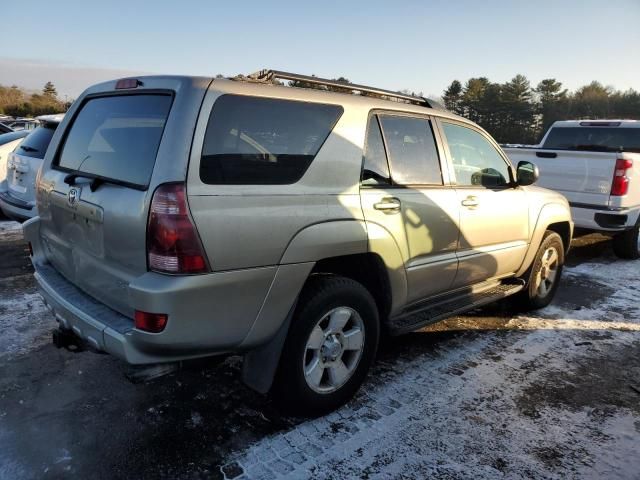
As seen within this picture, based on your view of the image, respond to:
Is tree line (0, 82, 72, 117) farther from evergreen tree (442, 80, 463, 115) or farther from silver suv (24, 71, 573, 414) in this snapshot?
silver suv (24, 71, 573, 414)

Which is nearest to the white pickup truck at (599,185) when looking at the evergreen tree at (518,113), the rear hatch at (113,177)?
the rear hatch at (113,177)

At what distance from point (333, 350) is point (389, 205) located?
95cm

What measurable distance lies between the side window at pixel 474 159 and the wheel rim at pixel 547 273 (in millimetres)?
1139

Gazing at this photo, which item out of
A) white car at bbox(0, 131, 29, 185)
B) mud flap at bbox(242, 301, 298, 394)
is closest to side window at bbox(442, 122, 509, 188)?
mud flap at bbox(242, 301, 298, 394)

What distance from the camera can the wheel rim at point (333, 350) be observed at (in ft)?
9.29

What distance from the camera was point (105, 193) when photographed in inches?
98.0

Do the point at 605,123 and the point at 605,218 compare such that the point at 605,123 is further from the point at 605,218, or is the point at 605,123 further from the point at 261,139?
the point at 261,139

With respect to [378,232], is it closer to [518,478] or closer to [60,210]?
[518,478]

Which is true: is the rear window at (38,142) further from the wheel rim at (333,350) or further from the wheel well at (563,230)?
the wheel well at (563,230)

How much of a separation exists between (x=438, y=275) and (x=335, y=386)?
1.13 meters

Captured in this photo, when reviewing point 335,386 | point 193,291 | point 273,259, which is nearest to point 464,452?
point 335,386

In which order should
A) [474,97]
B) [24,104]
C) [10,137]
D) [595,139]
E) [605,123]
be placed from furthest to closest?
[474,97]
[24,104]
[10,137]
[595,139]
[605,123]

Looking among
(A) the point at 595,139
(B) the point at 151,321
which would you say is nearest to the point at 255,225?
(B) the point at 151,321

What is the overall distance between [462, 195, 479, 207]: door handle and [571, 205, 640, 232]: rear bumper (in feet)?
12.4
